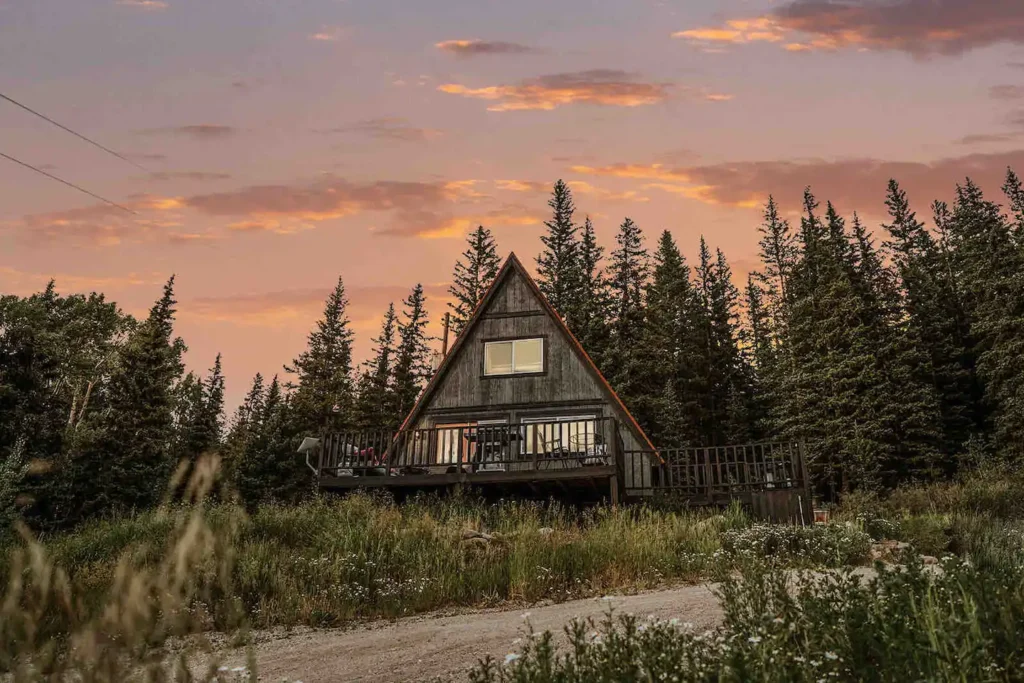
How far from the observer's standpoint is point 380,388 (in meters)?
48.8

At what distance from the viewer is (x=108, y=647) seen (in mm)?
2514

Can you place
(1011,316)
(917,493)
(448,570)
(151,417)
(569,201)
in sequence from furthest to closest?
(569,201)
(151,417)
(1011,316)
(917,493)
(448,570)

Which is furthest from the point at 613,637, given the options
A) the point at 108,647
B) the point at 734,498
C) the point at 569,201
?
the point at 569,201

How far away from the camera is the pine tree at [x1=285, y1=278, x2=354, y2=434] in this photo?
160 ft

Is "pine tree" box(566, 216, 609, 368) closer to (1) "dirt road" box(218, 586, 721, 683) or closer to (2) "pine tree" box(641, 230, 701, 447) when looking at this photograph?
(2) "pine tree" box(641, 230, 701, 447)

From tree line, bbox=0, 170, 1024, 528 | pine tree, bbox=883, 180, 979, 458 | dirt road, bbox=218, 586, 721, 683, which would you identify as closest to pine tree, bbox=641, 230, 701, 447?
tree line, bbox=0, 170, 1024, 528

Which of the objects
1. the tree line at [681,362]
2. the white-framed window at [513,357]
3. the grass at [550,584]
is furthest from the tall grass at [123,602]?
the tree line at [681,362]

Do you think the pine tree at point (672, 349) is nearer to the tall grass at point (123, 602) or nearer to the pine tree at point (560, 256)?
the pine tree at point (560, 256)

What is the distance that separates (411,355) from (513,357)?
27.9 metres

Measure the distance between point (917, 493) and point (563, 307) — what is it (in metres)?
23.7

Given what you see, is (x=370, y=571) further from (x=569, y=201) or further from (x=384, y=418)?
(x=569, y=201)

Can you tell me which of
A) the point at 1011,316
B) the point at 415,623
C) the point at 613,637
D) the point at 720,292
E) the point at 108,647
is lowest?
the point at 415,623

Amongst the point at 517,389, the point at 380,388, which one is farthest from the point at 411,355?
the point at 517,389

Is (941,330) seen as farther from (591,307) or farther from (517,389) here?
(517,389)
